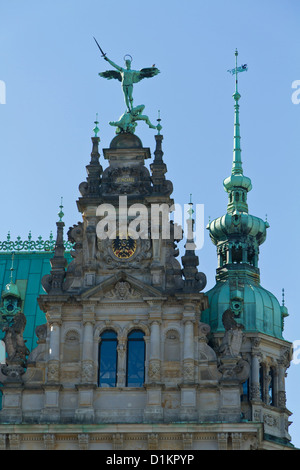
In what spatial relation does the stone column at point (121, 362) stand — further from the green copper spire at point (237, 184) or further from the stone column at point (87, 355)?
the green copper spire at point (237, 184)

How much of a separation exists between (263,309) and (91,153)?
725cm

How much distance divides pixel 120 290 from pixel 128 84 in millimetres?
6867

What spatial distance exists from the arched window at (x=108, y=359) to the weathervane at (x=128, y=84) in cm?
642

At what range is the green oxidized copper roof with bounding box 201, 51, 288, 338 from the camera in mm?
47344

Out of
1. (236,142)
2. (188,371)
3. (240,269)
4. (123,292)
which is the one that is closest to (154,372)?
(188,371)

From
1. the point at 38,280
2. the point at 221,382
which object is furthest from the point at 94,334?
the point at 38,280

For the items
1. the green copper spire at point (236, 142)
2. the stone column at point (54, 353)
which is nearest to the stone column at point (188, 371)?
the stone column at point (54, 353)

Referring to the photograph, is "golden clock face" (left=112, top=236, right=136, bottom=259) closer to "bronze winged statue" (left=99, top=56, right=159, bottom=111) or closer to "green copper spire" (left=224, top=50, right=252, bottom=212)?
"bronze winged statue" (left=99, top=56, right=159, bottom=111)

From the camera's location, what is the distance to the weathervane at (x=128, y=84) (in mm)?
45719

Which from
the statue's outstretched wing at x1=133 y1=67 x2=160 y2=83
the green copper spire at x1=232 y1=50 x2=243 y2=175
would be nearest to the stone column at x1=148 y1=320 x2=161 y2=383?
the statue's outstretched wing at x1=133 y1=67 x2=160 y2=83

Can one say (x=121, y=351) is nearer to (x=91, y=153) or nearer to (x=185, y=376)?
(x=185, y=376)

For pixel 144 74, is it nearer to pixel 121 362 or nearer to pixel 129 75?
pixel 129 75

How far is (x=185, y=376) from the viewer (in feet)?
136
